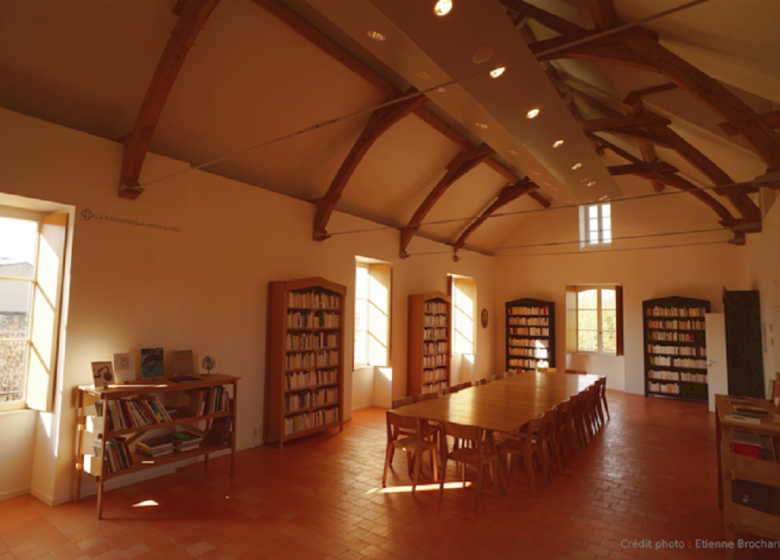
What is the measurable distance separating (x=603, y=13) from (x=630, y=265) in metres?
8.99

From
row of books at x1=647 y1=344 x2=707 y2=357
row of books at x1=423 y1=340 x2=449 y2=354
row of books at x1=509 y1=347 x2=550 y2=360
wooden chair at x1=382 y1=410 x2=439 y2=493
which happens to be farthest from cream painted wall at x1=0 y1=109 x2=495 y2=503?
row of books at x1=647 y1=344 x2=707 y2=357

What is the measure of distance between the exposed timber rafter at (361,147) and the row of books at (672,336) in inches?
339

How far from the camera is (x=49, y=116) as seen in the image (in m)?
4.69

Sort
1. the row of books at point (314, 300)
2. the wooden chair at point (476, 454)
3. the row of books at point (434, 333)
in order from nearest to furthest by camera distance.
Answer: the wooden chair at point (476, 454) < the row of books at point (314, 300) < the row of books at point (434, 333)

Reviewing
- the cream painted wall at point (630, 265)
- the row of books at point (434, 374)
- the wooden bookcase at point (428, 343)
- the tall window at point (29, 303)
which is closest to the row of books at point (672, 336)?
the cream painted wall at point (630, 265)

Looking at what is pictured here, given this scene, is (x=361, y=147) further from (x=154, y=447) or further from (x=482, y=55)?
(x=154, y=447)

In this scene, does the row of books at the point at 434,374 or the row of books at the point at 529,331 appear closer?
the row of books at the point at 434,374

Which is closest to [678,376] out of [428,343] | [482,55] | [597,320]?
[597,320]

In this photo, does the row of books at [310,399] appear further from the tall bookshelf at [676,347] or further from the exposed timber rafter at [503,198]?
the tall bookshelf at [676,347]

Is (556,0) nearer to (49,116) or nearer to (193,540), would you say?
(49,116)

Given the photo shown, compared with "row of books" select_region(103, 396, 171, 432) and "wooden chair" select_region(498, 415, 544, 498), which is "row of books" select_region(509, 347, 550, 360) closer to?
"wooden chair" select_region(498, 415, 544, 498)

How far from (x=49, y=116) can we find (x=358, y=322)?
598cm

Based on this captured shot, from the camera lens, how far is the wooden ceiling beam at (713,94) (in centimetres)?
413

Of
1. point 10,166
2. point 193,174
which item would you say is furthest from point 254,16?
point 10,166
